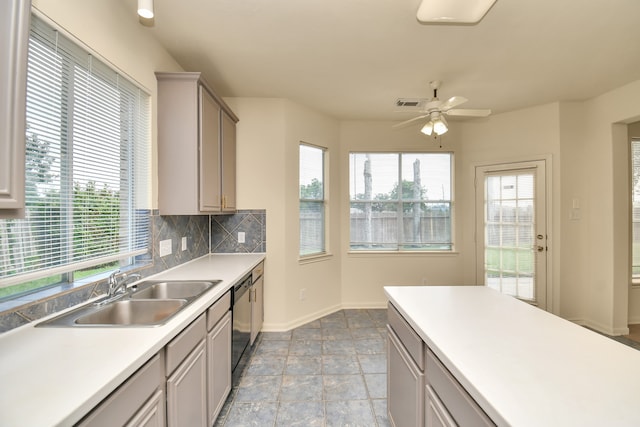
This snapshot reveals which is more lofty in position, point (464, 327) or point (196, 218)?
point (196, 218)

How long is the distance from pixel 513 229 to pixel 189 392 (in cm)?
398

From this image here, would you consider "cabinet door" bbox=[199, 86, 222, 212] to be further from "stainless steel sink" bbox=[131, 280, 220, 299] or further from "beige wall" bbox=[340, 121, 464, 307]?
"beige wall" bbox=[340, 121, 464, 307]

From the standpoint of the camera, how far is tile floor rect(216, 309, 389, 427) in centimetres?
181

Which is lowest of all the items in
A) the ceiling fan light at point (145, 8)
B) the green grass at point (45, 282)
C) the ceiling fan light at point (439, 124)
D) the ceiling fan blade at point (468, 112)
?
the green grass at point (45, 282)

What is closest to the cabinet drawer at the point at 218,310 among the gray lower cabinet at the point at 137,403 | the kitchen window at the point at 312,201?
the gray lower cabinet at the point at 137,403

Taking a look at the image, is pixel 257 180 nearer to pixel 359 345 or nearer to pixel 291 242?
pixel 291 242

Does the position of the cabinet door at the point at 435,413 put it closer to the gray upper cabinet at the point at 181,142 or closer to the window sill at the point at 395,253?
the gray upper cabinet at the point at 181,142

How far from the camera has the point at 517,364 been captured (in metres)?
0.84

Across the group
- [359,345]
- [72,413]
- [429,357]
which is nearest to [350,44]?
[429,357]

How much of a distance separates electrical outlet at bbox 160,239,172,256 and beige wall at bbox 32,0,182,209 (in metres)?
0.32

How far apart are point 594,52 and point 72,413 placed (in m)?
3.82

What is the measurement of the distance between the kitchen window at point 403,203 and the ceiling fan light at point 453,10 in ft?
7.48

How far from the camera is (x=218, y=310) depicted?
167 cm

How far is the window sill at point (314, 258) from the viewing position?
3.30m
